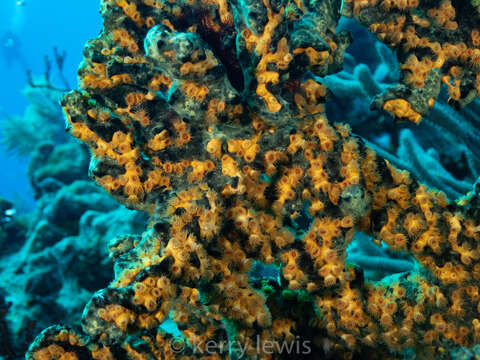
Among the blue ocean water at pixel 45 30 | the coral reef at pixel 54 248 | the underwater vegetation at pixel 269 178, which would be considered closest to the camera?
the underwater vegetation at pixel 269 178

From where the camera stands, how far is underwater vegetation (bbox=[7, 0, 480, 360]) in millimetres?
1341

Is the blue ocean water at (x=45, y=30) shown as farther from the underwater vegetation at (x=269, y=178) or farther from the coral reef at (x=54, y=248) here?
the underwater vegetation at (x=269, y=178)

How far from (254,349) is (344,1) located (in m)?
1.48

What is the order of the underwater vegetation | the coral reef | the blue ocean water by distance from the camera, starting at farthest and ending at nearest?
the blue ocean water → the coral reef → the underwater vegetation

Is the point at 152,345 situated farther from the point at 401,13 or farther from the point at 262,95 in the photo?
the point at 401,13

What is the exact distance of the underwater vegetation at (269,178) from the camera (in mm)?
1341

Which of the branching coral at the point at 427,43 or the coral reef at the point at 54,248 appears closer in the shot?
the branching coral at the point at 427,43

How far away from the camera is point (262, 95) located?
1.35m

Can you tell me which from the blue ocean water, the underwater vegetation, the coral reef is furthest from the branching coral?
the blue ocean water

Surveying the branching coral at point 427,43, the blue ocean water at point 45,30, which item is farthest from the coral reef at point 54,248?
the blue ocean water at point 45,30

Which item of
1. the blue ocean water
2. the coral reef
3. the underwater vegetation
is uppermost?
the blue ocean water

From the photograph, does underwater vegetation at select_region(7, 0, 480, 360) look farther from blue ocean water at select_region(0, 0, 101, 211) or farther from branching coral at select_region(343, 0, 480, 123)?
blue ocean water at select_region(0, 0, 101, 211)

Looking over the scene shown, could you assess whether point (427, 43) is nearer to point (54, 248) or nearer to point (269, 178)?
point (269, 178)

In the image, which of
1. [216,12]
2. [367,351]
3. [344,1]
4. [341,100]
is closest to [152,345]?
[367,351]
